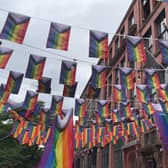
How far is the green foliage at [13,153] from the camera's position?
24.4 metres

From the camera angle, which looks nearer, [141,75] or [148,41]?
[141,75]

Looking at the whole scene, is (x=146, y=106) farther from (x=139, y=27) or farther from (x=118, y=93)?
(x=139, y=27)

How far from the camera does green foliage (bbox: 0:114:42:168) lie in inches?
962

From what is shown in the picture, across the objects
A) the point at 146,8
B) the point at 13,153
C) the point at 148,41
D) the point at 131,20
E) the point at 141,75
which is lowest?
the point at 13,153

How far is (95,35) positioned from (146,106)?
19.5 ft

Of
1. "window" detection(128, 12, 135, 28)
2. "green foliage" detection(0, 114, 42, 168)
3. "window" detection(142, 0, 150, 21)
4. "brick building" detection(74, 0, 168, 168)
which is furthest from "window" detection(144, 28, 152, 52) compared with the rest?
"green foliage" detection(0, 114, 42, 168)

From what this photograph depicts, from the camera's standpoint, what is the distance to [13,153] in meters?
24.9

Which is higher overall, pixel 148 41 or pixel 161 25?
pixel 161 25

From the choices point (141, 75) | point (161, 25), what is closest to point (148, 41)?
point (161, 25)

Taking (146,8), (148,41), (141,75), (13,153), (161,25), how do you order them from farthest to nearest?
(13,153)
(146,8)
(148,41)
(141,75)
(161,25)

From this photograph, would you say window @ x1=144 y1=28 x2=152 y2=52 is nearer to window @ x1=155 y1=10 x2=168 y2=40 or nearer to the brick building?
the brick building

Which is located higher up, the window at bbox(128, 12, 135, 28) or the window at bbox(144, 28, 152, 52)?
the window at bbox(128, 12, 135, 28)

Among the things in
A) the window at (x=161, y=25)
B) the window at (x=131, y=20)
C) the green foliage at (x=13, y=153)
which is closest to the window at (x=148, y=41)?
the window at (x=161, y=25)

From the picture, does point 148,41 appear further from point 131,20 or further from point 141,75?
point 131,20
